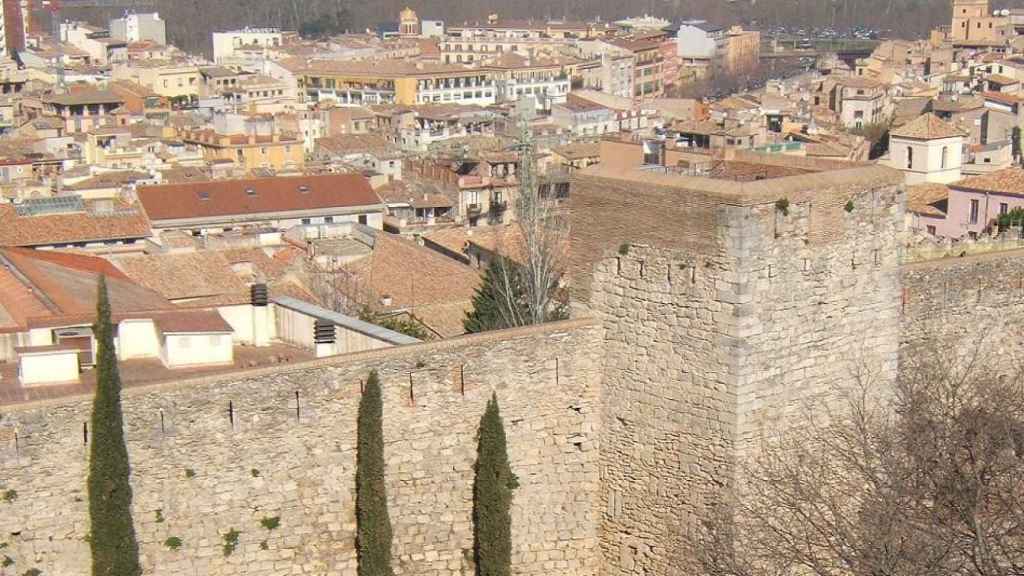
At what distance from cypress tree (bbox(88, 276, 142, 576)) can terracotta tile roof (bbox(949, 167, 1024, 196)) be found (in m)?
30.5

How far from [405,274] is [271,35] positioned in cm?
10690

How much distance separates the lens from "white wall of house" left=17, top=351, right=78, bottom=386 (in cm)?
1247

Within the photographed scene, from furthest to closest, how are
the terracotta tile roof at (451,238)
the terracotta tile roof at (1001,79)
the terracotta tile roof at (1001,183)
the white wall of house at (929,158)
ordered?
the terracotta tile roof at (1001,79)
the white wall of house at (929,158)
the terracotta tile roof at (1001,183)
the terracotta tile roof at (451,238)

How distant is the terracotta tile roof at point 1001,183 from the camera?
38531 mm

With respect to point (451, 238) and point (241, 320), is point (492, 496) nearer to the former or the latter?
point (241, 320)

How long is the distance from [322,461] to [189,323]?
8.36ft

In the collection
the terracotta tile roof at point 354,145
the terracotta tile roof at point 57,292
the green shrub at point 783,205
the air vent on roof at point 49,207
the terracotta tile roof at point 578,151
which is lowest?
the terracotta tile roof at point 354,145

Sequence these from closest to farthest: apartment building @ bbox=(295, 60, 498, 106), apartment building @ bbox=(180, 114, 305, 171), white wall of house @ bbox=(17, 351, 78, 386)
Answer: white wall of house @ bbox=(17, 351, 78, 386) → apartment building @ bbox=(180, 114, 305, 171) → apartment building @ bbox=(295, 60, 498, 106)

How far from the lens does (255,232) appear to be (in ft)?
128

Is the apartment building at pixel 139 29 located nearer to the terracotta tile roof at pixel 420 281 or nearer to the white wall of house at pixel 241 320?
the terracotta tile roof at pixel 420 281

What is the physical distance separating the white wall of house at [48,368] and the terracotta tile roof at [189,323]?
1157 mm

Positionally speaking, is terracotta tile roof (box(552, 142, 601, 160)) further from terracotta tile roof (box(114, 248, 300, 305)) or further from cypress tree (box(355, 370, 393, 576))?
cypress tree (box(355, 370, 393, 576))

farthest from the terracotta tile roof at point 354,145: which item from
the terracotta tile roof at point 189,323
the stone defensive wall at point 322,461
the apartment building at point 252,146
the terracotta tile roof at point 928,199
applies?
the stone defensive wall at point 322,461

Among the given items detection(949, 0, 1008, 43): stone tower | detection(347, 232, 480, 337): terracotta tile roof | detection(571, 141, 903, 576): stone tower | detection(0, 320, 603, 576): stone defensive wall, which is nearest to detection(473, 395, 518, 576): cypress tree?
detection(0, 320, 603, 576): stone defensive wall
